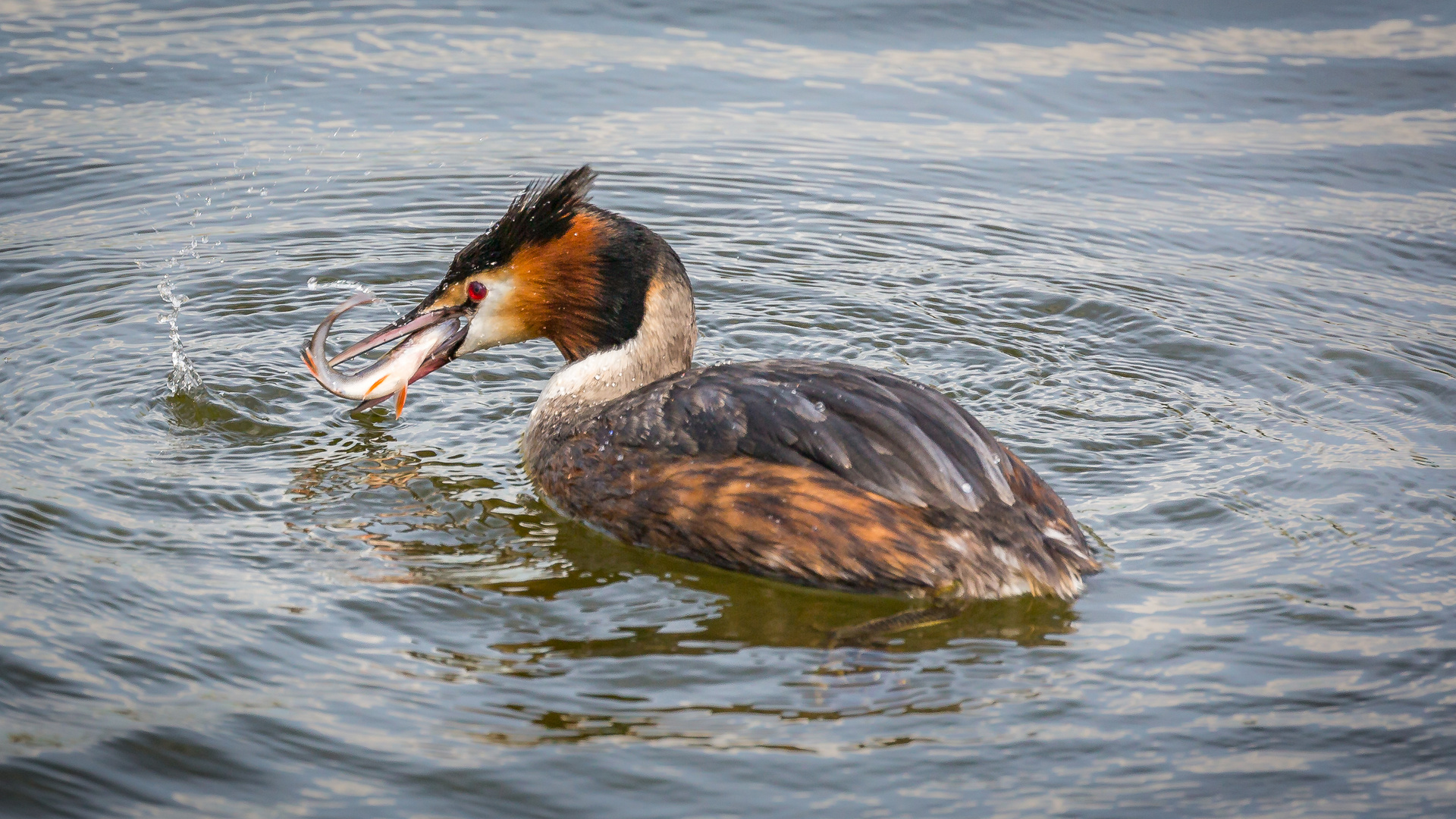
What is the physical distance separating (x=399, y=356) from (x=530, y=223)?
770 millimetres

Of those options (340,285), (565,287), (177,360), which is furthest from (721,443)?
(340,285)

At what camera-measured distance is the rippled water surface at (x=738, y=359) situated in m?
3.95

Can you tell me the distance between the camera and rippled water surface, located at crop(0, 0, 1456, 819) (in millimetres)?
3945

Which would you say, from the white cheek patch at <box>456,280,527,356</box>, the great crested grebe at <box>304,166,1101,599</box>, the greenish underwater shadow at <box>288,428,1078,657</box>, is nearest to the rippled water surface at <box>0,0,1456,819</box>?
the greenish underwater shadow at <box>288,428,1078,657</box>

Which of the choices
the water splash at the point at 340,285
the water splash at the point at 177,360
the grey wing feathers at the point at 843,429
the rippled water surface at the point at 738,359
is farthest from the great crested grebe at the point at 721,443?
the water splash at the point at 340,285

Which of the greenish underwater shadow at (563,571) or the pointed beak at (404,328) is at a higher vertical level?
the pointed beak at (404,328)

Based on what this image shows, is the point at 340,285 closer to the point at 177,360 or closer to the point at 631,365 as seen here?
the point at 177,360

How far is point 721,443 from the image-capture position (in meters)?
5.04

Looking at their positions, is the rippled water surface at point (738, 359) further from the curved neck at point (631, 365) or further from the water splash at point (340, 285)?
the curved neck at point (631, 365)

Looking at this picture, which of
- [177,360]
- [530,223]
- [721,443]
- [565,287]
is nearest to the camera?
[721,443]

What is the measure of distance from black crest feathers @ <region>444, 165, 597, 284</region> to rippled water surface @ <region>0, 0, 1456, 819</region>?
728 millimetres

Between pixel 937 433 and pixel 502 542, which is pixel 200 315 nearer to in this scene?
pixel 502 542

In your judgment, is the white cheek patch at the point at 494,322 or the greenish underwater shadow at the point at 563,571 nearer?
the greenish underwater shadow at the point at 563,571

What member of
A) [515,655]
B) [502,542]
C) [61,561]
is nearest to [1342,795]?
[515,655]
